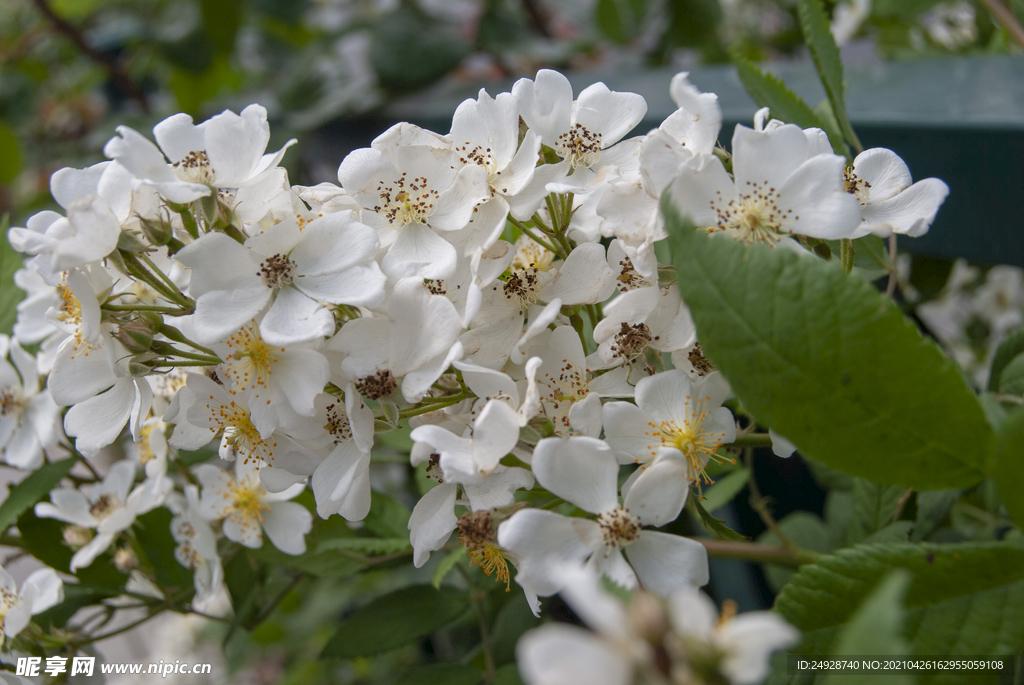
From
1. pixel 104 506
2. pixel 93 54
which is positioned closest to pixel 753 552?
pixel 104 506

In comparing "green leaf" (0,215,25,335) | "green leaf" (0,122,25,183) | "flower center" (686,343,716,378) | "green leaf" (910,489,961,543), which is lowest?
"green leaf" (0,122,25,183)

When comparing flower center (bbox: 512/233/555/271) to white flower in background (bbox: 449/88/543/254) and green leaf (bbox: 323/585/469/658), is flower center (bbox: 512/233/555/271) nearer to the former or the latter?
white flower in background (bbox: 449/88/543/254)

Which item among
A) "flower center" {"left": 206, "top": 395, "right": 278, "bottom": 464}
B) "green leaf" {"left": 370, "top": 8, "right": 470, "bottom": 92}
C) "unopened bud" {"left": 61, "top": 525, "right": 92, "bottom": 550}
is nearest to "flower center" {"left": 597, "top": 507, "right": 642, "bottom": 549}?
"flower center" {"left": 206, "top": 395, "right": 278, "bottom": 464}

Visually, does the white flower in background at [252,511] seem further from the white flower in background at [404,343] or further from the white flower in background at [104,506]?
the white flower in background at [404,343]

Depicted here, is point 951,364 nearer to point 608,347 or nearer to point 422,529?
point 608,347

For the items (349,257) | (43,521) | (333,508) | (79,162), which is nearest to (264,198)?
(349,257)

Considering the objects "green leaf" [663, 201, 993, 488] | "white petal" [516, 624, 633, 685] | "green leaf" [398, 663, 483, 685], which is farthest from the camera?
"green leaf" [398, 663, 483, 685]
